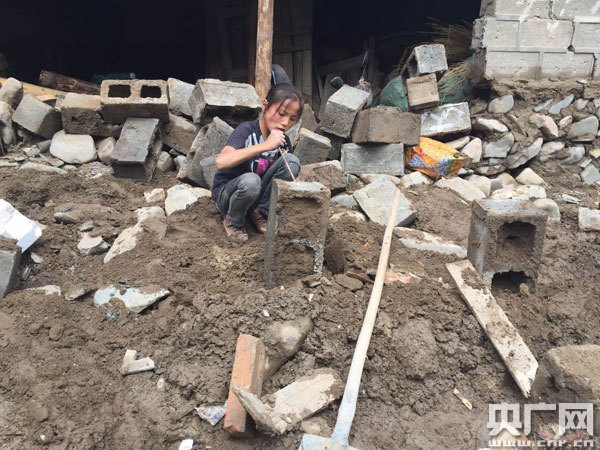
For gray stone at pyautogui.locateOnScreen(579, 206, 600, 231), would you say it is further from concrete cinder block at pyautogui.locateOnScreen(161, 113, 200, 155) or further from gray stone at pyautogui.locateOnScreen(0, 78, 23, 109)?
gray stone at pyautogui.locateOnScreen(0, 78, 23, 109)

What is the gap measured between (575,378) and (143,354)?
1.97m

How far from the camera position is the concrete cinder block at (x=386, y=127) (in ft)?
16.5

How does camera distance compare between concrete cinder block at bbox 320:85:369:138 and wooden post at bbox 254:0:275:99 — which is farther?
wooden post at bbox 254:0:275:99

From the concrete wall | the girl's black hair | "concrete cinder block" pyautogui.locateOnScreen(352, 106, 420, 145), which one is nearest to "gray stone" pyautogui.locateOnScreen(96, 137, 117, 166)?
the girl's black hair

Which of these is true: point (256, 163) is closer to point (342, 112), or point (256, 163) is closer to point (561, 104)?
point (342, 112)

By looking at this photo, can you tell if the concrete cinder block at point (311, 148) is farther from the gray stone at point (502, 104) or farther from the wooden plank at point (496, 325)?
the gray stone at point (502, 104)

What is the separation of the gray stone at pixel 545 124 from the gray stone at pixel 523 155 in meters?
0.12

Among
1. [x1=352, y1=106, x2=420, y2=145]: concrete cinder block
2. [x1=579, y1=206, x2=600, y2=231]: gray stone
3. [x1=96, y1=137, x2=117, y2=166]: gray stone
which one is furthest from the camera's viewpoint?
[x1=352, y1=106, x2=420, y2=145]: concrete cinder block

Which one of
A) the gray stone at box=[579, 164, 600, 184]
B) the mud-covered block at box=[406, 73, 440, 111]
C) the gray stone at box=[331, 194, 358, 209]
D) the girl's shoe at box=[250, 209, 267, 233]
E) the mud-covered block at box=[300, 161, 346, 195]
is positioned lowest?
the gray stone at box=[579, 164, 600, 184]

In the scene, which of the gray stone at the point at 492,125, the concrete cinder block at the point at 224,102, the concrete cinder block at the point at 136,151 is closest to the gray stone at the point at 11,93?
the concrete cinder block at the point at 136,151

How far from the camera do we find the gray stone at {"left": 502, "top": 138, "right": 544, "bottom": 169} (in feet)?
18.7

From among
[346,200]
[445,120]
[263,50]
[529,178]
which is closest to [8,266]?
[346,200]

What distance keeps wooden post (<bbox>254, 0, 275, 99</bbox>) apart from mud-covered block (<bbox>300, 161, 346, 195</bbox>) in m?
1.30

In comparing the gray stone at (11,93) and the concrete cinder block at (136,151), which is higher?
the gray stone at (11,93)
